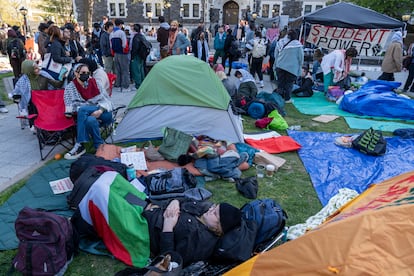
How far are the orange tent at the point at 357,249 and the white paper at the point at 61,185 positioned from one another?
2.68 meters

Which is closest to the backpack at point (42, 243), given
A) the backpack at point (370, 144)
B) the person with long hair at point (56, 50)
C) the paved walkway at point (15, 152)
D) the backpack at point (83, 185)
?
the backpack at point (83, 185)

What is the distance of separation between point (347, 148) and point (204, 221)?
12.3ft

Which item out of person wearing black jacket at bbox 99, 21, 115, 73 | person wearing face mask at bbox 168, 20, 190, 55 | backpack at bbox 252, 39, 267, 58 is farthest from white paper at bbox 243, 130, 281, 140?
person wearing black jacket at bbox 99, 21, 115, 73

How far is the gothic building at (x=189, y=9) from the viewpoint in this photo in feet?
117

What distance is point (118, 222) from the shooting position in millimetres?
2688

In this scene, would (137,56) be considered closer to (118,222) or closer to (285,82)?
(285,82)

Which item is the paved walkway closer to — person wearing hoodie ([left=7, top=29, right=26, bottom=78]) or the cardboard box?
person wearing hoodie ([left=7, top=29, right=26, bottom=78])

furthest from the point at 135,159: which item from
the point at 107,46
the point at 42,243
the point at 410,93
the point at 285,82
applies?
the point at 410,93

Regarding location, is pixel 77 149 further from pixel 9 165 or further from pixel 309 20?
pixel 309 20

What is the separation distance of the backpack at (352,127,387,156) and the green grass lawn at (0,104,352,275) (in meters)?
1.10

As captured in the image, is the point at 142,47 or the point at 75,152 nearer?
the point at 75,152

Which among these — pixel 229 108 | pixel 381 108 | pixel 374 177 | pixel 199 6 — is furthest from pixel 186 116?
pixel 199 6

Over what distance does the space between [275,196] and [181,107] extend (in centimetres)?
214

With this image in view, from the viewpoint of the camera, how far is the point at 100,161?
3688 millimetres
